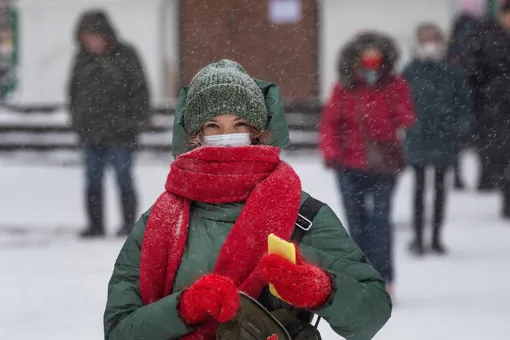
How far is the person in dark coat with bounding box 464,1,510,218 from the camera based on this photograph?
9336 millimetres

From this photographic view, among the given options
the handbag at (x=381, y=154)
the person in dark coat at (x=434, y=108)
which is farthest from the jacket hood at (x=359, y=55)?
the person in dark coat at (x=434, y=108)

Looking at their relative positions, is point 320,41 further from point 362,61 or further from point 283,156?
point 362,61

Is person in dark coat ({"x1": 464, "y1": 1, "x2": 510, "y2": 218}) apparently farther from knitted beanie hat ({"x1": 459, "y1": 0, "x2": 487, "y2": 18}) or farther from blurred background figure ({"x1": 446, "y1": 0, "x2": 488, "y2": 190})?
knitted beanie hat ({"x1": 459, "y1": 0, "x2": 487, "y2": 18})

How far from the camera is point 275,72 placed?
20.2 m

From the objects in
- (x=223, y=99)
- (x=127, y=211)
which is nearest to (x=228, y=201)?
(x=223, y=99)

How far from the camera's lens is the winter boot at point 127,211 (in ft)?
30.3

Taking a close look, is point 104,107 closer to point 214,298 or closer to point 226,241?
point 226,241

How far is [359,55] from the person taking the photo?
6500mm

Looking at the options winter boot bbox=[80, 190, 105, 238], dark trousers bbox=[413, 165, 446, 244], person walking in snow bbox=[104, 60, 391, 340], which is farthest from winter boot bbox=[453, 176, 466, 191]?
person walking in snow bbox=[104, 60, 391, 340]

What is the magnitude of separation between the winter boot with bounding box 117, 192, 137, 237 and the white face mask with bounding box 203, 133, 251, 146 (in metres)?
6.61

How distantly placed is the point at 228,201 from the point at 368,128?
13.2 ft

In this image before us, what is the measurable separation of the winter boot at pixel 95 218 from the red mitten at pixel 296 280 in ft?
23.1

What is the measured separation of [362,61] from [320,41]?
42.2 feet

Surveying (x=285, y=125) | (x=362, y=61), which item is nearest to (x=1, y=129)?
(x=362, y=61)
